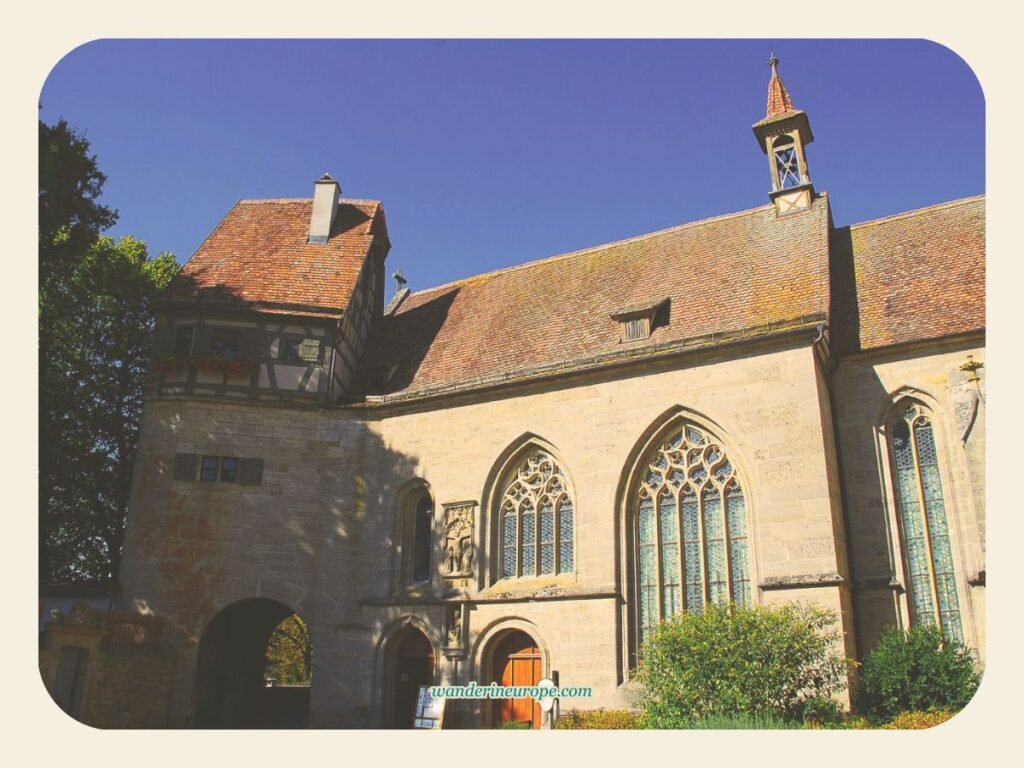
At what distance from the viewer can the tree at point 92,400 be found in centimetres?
1809

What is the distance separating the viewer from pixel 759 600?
1259 centimetres

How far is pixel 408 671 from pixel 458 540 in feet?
8.14

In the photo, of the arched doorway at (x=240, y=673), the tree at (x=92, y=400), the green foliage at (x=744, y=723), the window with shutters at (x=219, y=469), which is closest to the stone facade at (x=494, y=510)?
the window with shutters at (x=219, y=469)

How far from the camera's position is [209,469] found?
1600cm

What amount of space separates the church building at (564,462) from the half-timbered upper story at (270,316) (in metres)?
0.06

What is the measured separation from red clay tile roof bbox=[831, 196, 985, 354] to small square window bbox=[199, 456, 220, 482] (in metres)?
11.2

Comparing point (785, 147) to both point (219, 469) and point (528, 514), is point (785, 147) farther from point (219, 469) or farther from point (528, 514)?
point (219, 469)

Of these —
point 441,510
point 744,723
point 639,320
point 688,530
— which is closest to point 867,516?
point 688,530

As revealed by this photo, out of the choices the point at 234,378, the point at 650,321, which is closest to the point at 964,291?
the point at 650,321

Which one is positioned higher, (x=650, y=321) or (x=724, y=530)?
(x=650, y=321)

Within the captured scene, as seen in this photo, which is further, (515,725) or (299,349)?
(299,349)

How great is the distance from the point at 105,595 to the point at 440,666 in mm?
5955

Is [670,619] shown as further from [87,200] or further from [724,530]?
[87,200]

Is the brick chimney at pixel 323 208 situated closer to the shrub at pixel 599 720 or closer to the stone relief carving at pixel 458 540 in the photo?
the stone relief carving at pixel 458 540
